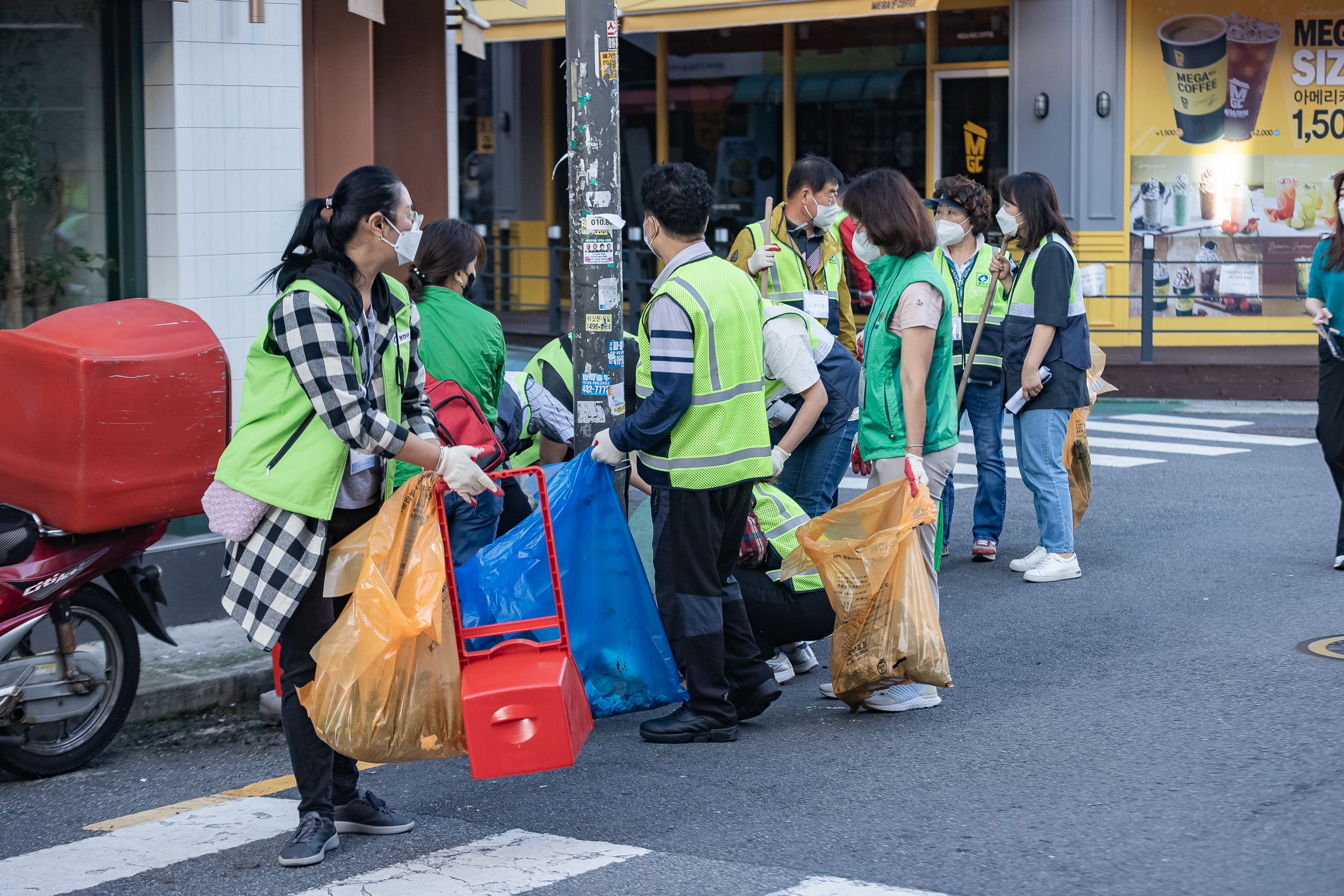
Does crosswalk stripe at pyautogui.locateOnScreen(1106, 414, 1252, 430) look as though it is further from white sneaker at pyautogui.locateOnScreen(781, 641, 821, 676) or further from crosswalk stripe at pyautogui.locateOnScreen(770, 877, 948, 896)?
crosswalk stripe at pyautogui.locateOnScreen(770, 877, 948, 896)

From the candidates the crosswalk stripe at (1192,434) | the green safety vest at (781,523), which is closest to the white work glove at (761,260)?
the green safety vest at (781,523)

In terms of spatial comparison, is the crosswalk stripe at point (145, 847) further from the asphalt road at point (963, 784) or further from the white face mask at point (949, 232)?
the white face mask at point (949, 232)

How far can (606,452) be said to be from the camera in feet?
15.9

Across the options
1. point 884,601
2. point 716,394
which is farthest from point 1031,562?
point 716,394

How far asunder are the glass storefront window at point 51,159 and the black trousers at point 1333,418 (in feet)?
19.7

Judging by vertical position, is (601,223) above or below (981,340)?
above

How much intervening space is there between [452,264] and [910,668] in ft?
7.33

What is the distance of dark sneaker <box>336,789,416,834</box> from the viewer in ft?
14.0

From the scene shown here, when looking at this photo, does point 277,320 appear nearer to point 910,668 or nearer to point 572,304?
point 572,304

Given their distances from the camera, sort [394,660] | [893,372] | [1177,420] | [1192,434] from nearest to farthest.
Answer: [394,660]
[893,372]
[1192,434]
[1177,420]

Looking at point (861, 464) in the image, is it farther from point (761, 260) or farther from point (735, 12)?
point (735, 12)

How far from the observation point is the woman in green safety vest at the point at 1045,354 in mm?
7215

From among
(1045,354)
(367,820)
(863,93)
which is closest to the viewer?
(367,820)

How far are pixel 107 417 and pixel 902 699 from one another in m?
2.89
